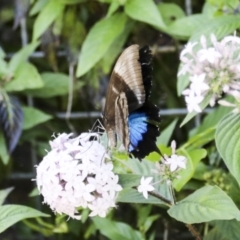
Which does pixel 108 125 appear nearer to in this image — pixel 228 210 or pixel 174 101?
pixel 228 210

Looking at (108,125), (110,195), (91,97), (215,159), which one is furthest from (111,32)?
(110,195)

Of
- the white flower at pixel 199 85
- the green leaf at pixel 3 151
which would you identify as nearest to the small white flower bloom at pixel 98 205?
the white flower at pixel 199 85

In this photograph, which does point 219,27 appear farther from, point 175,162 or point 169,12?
point 175,162

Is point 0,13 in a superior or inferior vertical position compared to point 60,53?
superior

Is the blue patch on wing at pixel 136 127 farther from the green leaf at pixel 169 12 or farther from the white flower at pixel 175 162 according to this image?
the green leaf at pixel 169 12

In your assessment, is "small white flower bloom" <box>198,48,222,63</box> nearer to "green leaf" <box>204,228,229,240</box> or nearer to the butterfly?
the butterfly

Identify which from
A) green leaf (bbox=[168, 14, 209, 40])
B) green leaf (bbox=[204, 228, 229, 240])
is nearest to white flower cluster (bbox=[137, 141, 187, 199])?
green leaf (bbox=[204, 228, 229, 240])
